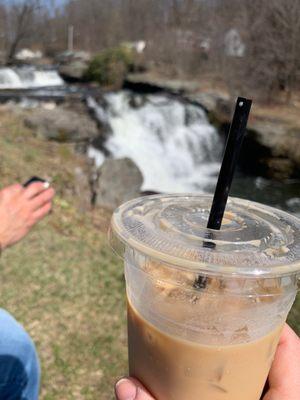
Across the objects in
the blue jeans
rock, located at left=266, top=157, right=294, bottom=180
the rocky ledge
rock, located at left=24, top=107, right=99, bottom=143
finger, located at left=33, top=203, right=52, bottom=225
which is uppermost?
finger, located at left=33, top=203, right=52, bottom=225

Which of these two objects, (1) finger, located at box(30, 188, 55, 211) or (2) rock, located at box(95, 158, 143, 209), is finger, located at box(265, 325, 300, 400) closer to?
(1) finger, located at box(30, 188, 55, 211)

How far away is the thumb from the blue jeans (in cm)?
88

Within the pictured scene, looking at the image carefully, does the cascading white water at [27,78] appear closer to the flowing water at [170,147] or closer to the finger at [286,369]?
the flowing water at [170,147]

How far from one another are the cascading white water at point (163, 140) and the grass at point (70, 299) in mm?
4214

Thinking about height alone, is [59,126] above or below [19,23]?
below

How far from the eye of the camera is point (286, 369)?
3.43 feet

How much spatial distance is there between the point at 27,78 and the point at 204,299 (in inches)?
563

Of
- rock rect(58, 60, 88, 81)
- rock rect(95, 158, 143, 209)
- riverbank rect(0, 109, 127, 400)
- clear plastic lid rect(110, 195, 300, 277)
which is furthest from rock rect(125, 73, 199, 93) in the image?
clear plastic lid rect(110, 195, 300, 277)

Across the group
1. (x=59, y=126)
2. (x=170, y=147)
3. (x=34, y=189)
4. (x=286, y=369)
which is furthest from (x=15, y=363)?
(x=170, y=147)

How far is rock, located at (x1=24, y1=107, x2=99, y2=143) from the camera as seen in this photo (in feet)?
22.3

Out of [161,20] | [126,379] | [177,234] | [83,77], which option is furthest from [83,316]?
[161,20]

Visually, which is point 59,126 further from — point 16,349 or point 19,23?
point 19,23

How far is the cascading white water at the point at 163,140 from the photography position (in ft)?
29.6

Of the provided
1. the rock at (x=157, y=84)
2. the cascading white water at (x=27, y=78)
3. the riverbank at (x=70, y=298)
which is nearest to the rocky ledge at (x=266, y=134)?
the rock at (x=157, y=84)
